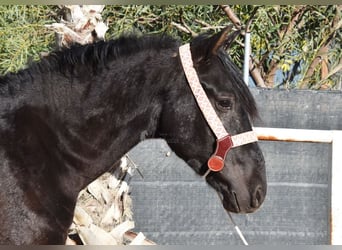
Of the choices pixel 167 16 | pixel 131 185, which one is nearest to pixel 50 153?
pixel 131 185

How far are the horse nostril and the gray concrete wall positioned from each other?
71.7 inches

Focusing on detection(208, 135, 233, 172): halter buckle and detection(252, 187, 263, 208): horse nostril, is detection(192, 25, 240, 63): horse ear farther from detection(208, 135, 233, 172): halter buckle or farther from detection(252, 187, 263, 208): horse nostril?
detection(252, 187, 263, 208): horse nostril

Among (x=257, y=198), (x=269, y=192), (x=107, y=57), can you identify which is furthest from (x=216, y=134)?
(x=269, y=192)

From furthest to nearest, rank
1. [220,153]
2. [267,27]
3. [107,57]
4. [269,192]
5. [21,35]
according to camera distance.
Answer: [267,27]
[21,35]
[269,192]
[107,57]
[220,153]

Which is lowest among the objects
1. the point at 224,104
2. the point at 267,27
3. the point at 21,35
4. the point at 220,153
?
the point at 267,27

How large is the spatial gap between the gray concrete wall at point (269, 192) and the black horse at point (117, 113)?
1.81 meters

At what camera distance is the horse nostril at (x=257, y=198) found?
118 inches

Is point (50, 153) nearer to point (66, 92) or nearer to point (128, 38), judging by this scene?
point (66, 92)

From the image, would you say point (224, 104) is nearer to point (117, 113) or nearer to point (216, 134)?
point (216, 134)

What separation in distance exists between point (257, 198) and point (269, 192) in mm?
1945

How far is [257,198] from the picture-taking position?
3004mm

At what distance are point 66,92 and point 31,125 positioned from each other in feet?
0.67

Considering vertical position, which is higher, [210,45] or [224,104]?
[210,45]

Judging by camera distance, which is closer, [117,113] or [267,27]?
[117,113]
